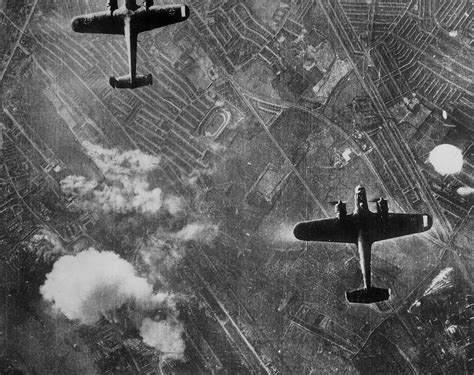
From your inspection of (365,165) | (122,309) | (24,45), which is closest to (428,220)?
(365,165)

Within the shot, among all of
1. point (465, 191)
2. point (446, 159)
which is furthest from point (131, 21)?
Result: point (465, 191)

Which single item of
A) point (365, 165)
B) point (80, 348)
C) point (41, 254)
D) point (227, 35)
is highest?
point (227, 35)

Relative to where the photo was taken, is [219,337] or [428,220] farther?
[219,337]

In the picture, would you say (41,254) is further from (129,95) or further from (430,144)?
Result: (430,144)

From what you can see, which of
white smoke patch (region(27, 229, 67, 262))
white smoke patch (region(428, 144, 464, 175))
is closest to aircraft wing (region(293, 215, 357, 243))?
white smoke patch (region(428, 144, 464, 175))

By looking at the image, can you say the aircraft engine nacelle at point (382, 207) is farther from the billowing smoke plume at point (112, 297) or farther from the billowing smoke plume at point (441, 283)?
the billowing smoke plume at point (112, 297)

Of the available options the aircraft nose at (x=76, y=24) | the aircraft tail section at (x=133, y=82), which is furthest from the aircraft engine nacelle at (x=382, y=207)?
the aircraft nose at (x=76, y=24)

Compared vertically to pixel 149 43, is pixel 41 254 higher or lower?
lower
